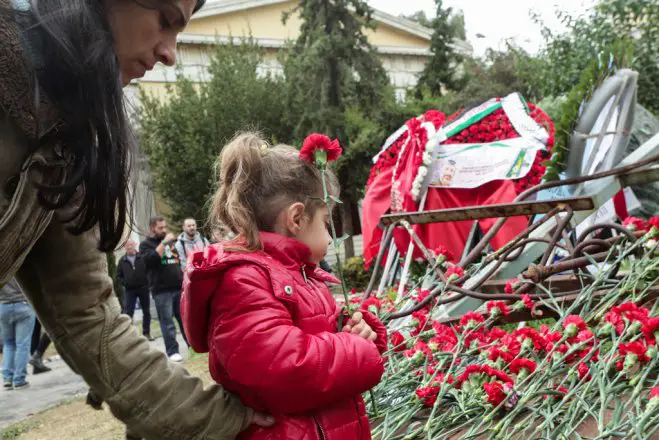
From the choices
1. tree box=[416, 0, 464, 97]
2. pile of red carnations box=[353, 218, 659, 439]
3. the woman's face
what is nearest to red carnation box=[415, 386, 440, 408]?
pile of red carnations box=[353, 218, 659, 439]

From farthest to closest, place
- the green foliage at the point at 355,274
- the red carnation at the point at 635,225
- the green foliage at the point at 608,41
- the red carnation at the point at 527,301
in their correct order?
the green foliage at the point at 355,274 → the green foliage at the point at 608,41 → the red carnation at the point at 635,225 → the red carnation at the point at 527,301

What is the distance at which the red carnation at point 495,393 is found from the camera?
1.74 m

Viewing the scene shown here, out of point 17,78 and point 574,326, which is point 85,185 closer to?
point 17,78

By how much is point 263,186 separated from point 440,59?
18819 millimetres

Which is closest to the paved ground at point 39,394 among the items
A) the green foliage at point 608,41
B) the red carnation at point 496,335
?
the red carnation at point 496,335

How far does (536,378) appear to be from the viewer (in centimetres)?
185

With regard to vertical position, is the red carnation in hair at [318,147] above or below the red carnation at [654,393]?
above

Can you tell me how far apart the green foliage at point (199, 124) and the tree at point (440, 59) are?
4.34 metres

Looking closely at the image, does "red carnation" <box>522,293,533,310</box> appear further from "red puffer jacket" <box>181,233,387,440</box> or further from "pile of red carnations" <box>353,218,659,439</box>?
"red puffer jacket" <box>181,233,387,440</box>

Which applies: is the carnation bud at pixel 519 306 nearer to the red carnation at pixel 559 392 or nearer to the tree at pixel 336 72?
the red carnation at pixel 559 392

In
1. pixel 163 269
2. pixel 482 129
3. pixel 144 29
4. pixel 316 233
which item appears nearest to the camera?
pixel 144 29

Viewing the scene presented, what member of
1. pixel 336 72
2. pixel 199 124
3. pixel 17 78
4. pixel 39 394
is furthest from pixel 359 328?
pixel 199 124

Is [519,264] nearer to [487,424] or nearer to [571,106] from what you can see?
[571,106]

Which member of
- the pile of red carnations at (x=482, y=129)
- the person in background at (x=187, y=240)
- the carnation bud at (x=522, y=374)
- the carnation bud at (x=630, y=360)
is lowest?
the person in background at (x=187, y=240)
